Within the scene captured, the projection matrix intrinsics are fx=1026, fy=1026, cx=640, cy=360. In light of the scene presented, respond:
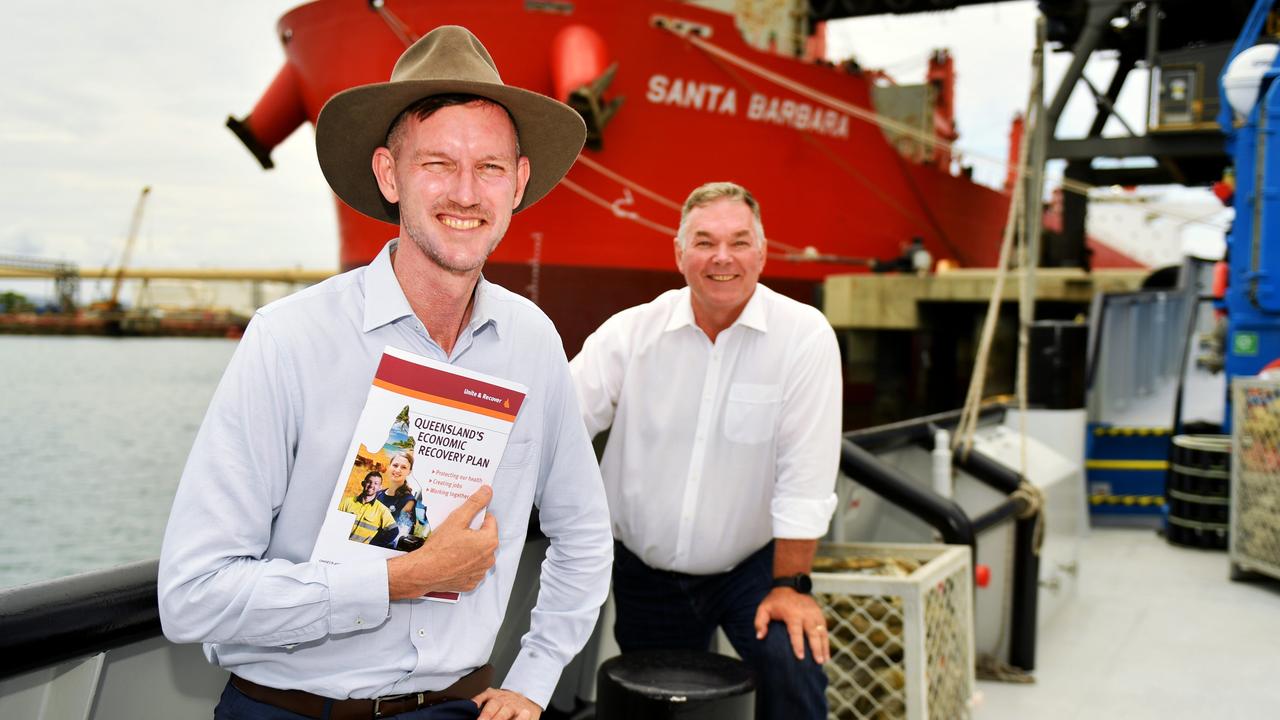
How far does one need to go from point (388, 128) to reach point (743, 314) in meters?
1.22

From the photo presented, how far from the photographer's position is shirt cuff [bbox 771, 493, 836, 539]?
2.48 meters

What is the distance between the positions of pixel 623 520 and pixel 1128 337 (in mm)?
8368

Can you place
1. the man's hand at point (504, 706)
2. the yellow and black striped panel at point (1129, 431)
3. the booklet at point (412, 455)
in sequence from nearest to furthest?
the booklet at point (412, 455)
the man's hand at point (504, 706)
the yellow and black striped panel at point (1129, 431)

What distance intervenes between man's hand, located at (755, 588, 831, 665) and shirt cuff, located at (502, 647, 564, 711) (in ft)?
2.54

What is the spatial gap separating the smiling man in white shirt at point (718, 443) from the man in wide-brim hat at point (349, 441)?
32.6 inches

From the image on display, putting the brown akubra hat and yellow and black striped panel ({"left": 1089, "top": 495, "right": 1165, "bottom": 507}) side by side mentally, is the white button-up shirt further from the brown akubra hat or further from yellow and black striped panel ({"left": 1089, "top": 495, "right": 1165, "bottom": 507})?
yellow and black striped panel ({"left": 1089, "top": 495, "right": 1165, "bottom": 507})

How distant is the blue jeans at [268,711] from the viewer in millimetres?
1497

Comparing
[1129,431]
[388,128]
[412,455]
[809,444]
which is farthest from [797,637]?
[1129,431]

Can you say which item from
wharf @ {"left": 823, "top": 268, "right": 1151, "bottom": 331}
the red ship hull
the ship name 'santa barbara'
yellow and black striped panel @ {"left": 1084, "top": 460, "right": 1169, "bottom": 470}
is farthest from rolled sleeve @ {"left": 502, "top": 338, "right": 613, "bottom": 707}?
wharf @ {"left": 823, "top": 268, "right": 1151, "bottom": 331}

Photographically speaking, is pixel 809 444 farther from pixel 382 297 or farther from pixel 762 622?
pixel 382 297

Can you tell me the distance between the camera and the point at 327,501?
59.0 inches

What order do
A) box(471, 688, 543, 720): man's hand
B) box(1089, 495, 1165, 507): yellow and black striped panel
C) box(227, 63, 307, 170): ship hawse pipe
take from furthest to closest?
box(227, 63, 307, 170): ship hawse pipe
box(1089, 495, 1165, 507): yellow and black striped panel
box(471, 688, 543, 720): man's hand

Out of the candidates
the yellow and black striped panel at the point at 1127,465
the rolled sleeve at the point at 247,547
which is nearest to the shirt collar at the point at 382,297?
the rolled sleeve at the point at 247,547

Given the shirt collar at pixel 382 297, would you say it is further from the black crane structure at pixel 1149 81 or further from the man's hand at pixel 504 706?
the black crane structure at pixel 1149 81
